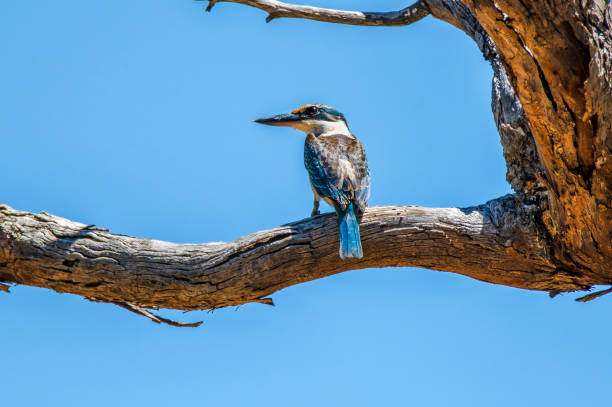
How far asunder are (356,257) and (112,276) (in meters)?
1.33

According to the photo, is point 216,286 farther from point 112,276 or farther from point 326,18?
point 326,18

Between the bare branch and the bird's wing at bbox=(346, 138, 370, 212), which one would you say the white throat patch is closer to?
the bird's wing at bbox=(346, 138, 370, 212)

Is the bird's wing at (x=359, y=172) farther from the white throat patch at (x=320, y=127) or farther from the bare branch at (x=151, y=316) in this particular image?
the bare branch at (x=151, y=316)

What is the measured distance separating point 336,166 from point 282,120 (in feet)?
3.83

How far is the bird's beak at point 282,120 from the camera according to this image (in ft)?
18.8

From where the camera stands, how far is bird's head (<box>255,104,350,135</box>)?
5.81 m

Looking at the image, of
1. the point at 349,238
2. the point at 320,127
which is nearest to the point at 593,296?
the point at 349,238

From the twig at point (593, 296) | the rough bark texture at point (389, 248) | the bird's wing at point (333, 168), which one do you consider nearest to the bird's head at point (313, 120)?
the bird's wing at point (333, 168)

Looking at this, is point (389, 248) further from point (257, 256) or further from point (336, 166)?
point (336, 166)

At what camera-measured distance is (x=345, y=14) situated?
5.66 meters

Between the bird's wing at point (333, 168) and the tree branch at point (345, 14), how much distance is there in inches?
42.7

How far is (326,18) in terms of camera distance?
18.7 feet

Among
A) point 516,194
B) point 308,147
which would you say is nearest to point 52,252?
point 308,147

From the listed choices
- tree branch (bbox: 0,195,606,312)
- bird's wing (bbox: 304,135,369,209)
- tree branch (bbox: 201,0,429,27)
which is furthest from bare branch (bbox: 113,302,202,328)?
tree branch (bbox: 201,0,429,27)
